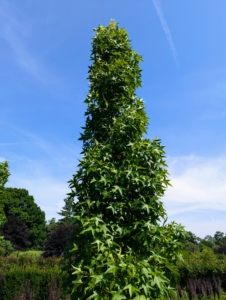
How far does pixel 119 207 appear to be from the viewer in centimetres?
376

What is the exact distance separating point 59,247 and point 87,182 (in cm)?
2056

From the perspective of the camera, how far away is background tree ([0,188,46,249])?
50000 mm

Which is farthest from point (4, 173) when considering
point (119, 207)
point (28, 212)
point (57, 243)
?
point (28, 212)

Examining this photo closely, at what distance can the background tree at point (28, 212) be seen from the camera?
50000mm

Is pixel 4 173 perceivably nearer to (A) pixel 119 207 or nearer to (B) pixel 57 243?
(A) pixel 119 207

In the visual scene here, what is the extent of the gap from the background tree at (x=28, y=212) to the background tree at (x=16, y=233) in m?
4.75

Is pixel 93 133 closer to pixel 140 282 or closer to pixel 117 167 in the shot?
pixel 117 167

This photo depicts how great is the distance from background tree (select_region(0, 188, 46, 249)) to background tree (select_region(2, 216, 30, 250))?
4747 millimetres

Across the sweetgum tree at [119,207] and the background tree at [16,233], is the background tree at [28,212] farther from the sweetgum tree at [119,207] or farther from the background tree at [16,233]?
the sweetgum tree at [119,207]

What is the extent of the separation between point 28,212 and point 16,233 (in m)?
8.96

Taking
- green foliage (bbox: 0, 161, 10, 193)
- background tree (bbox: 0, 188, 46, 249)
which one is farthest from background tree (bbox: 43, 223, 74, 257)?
background tree (bbox: 0, 188, 46, 249)

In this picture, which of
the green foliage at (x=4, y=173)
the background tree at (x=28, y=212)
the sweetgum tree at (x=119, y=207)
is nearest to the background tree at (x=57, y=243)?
the green foliage at (x=4, y=173)

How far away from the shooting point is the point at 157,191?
4062 millimetres

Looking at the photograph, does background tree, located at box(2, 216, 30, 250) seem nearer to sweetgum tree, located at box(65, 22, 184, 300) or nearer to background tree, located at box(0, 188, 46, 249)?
background tree, located at box(0, 188, 46, 249)
